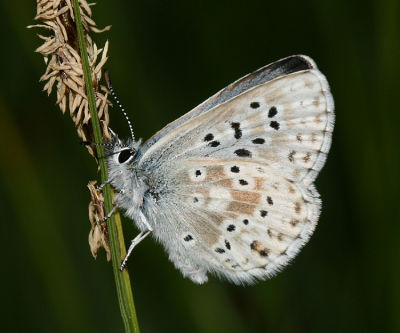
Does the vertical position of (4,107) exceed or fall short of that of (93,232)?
it exceeds it

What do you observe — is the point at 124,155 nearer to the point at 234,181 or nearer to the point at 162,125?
the point at 234,181

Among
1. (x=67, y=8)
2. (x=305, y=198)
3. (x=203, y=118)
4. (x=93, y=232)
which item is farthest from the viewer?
(x=305, y=198)

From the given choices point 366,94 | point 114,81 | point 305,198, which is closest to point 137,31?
point 114,81

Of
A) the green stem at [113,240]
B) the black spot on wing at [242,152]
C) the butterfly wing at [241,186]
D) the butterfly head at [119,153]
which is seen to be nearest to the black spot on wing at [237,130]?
the butterfly wing at [241,186]

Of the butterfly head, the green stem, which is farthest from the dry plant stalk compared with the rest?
the butterfly head

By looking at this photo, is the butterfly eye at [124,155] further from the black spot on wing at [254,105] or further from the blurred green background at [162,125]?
the blurred green background at [162,125]

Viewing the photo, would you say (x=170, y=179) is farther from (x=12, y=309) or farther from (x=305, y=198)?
(x=12, y=309)

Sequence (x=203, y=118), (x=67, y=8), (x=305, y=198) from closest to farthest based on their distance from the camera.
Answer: (x=67, y=8) < (x=203, y=118) < (x=305, y=198)
